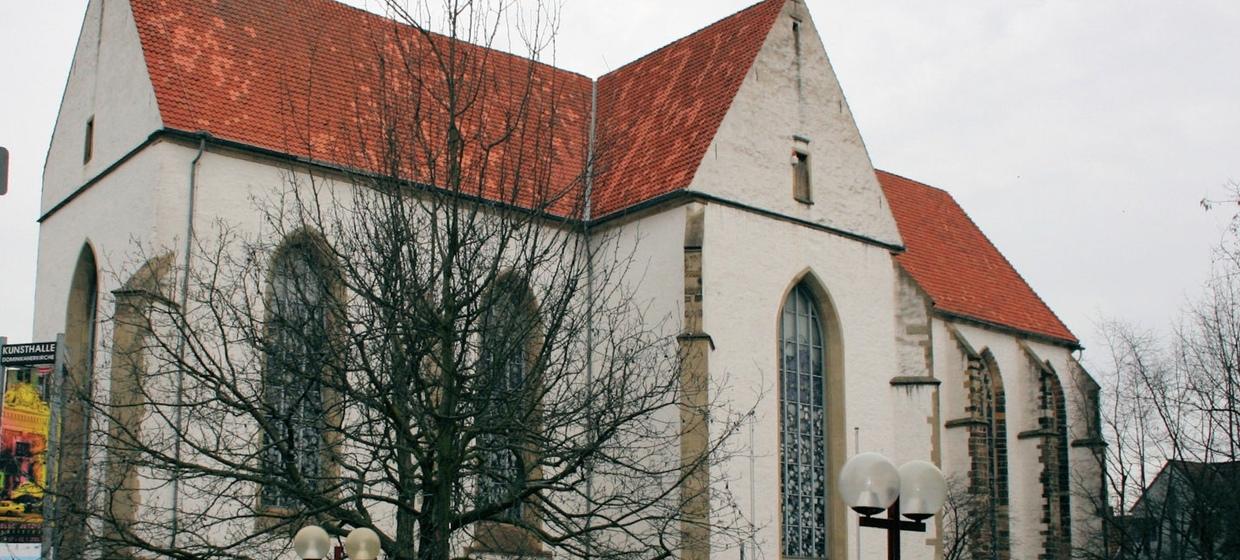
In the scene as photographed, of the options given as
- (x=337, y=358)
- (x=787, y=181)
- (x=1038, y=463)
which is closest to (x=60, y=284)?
(x=337, y=358)

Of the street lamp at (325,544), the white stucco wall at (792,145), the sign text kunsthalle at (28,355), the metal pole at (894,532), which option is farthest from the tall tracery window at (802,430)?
the metal pole at (894,532)

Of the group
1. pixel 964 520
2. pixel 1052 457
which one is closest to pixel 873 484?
pixel 964 520

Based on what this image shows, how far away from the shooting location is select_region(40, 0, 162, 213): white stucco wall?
21.8m

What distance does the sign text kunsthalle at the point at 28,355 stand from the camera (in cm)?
1744

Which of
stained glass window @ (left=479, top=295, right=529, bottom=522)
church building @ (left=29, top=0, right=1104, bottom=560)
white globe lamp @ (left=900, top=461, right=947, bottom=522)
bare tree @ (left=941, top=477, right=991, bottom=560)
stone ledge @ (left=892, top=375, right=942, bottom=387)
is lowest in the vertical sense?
bare tree @ (left=941, top=477, right=991, bottom=560)

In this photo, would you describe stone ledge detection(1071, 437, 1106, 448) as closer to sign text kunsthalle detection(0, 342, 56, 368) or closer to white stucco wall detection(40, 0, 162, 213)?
white stucco wall detection(40, 0, 162, 213)

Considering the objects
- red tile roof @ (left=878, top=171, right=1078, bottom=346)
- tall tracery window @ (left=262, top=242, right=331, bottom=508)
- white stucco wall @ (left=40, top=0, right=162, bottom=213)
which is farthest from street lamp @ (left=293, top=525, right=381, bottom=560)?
red tile roof @ (left=878, top=171, right=1078, bottom=346)

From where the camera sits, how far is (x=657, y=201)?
920 inches

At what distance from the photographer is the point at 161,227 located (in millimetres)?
20375

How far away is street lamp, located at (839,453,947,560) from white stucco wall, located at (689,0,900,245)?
1289cm

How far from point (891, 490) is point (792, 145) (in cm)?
1488

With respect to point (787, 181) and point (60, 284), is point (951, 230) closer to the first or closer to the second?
point (787, 181)

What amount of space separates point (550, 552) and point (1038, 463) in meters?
15.1

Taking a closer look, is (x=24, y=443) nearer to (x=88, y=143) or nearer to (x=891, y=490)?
(x=88, y=143)
